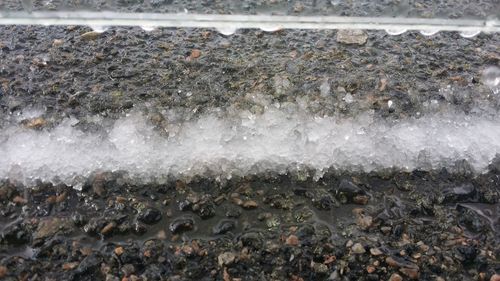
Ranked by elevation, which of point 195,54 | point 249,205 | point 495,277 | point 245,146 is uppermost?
point 195,54

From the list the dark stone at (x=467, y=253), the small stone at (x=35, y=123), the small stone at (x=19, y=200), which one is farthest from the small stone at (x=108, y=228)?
the dark stone at (x=467, y=253)

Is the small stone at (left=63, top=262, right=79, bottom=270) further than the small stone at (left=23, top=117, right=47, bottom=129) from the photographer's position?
No

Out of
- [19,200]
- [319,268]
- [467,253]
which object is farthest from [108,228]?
[467,253]

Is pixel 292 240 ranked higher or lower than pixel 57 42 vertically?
lower

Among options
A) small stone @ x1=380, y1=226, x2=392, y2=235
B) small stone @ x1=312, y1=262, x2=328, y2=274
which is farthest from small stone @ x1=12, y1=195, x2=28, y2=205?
small stone @ x1=380, y1=226, x2=392, y2=235

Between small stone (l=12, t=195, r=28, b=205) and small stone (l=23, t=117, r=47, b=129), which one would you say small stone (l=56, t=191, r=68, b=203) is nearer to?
small stone (l=12, t=195, r=28, b=205)

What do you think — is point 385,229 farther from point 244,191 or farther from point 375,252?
point 244,191

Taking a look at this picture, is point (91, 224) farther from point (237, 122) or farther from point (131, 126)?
point (237, 122)
